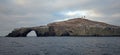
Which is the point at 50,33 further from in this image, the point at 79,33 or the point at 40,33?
the point at 79,33

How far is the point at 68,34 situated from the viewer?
639 feet

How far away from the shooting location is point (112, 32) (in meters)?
197

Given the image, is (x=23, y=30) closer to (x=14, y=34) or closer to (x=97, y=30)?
(x=14, y=34)

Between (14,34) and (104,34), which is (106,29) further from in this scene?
(14,34)

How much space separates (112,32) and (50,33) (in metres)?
60.7

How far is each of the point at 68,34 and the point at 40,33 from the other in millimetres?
27082

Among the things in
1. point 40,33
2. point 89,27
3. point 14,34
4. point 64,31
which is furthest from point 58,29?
point 14,34

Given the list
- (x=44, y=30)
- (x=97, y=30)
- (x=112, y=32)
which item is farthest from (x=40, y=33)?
(x=112, y=32)

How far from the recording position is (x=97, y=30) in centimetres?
19338

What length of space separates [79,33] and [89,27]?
11.3 m

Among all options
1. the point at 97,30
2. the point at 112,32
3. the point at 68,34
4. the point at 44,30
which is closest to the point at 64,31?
the point at 68,34

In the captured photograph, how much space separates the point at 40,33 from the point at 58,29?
17.8 metres

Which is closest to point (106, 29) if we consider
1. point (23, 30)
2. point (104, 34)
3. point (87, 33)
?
point (104, 34)

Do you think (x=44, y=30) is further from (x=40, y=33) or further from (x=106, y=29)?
(x=106, y=29)
